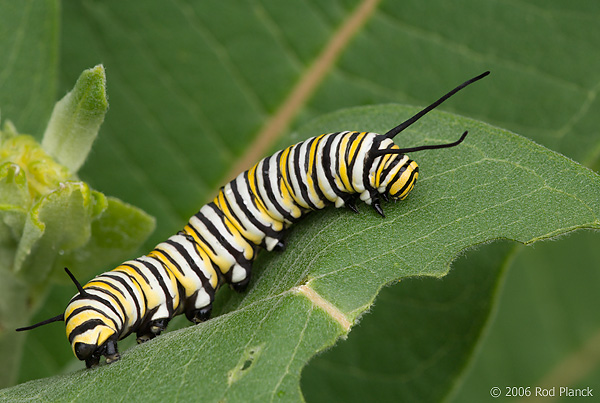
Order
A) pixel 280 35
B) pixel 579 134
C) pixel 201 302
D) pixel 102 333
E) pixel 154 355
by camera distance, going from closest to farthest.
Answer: pixel 154 355, pixel 102 333, pixel 201 302, pixel 579 134, pixel 280 35

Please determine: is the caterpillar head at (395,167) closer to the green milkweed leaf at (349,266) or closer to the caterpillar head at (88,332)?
the green milkweed leaf at (349,266)

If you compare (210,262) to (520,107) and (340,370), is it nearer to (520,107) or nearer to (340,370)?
(340,370)

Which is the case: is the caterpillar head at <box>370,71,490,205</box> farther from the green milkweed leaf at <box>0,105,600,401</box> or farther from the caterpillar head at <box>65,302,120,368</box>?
the caterpillar head at <box>65,302,120,368</box>

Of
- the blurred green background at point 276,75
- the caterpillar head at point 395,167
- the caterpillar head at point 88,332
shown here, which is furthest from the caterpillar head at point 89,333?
the blurred green background at point 276,75

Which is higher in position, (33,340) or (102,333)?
(102,333)

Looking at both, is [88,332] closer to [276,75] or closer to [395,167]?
[395,167]

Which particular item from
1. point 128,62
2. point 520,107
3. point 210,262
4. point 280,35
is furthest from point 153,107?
point 520,107

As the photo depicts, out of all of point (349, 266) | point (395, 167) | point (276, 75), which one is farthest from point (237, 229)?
point (276, 75)

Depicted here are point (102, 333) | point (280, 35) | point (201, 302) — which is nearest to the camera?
point (102, 333)
